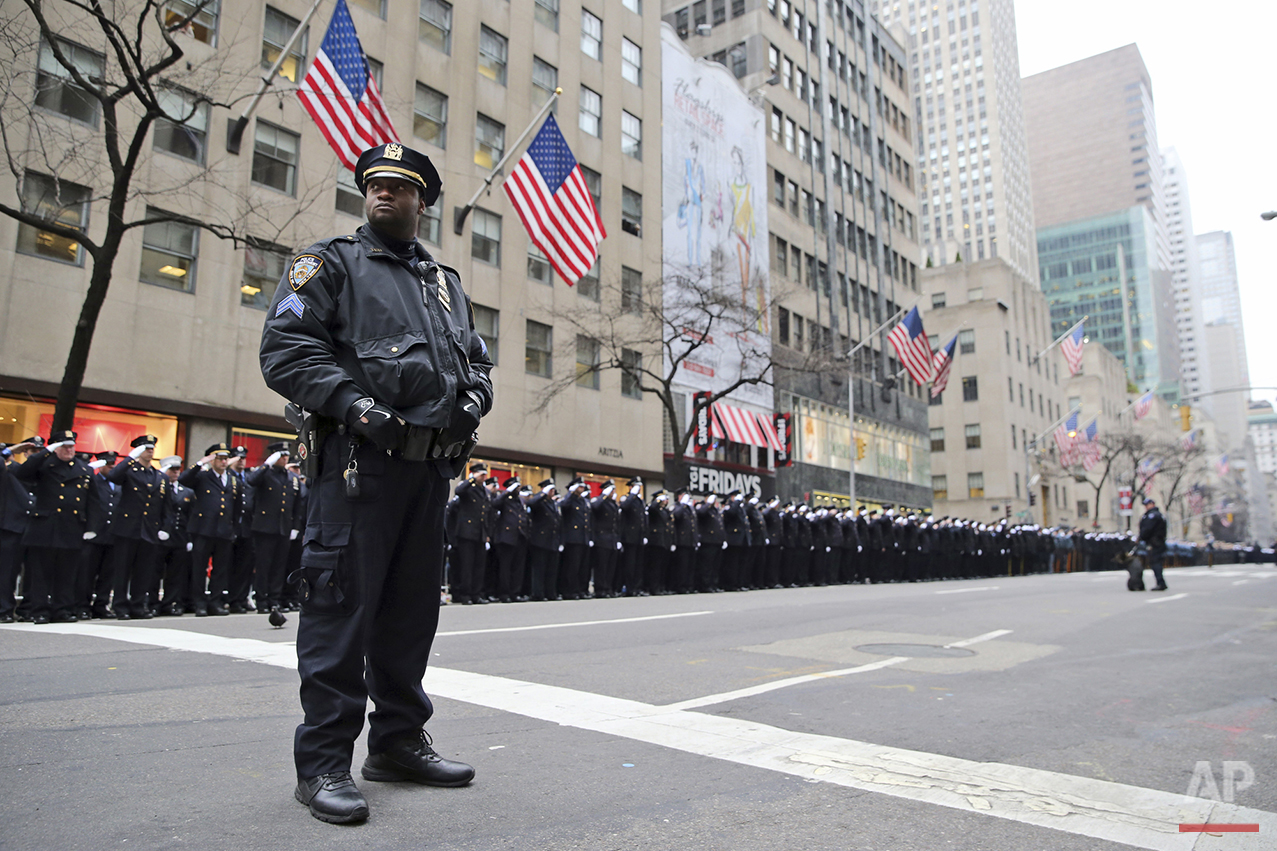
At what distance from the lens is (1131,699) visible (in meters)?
6.36

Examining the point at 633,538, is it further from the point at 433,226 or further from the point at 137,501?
the point at 433,226

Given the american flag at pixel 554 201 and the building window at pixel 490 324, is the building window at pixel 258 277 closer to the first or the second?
the american flag at pixel 554 201

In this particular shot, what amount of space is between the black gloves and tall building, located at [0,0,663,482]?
14.2 meters

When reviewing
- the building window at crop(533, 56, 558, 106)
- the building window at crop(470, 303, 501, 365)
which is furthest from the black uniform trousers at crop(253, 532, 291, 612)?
the building window at crop(533, 56, 558, 106)

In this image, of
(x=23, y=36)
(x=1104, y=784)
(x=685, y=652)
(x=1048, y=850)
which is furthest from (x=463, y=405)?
(x=23, y=36)

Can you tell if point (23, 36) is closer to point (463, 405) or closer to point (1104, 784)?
point (463, 405)

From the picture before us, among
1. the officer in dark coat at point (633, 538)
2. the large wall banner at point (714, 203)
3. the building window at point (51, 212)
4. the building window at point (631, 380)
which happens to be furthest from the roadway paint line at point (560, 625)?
the large wall banner at point (714, 203)

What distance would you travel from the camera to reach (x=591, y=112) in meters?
33.9

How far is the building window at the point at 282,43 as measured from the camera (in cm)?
2327

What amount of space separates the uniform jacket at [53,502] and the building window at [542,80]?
940 inches

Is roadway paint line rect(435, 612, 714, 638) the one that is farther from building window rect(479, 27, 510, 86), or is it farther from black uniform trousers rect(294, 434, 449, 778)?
building window rect(479, 27, 510, 86)

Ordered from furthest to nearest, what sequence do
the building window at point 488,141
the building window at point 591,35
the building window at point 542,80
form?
the building window at point 591,35
the building window at point 542,80
the building window at point 488,141

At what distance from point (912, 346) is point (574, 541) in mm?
21547

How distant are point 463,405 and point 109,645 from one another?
17.3ft
